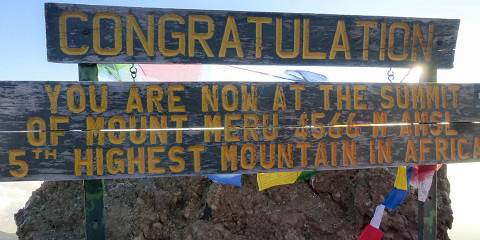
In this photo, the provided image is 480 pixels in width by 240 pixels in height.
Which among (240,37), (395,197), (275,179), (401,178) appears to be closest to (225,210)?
(275,179)

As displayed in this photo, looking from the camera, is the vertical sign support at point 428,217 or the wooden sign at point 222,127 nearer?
the wooden sign at point 222,127

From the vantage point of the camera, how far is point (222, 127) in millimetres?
3768

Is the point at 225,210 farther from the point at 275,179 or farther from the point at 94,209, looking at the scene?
the point at 94,209

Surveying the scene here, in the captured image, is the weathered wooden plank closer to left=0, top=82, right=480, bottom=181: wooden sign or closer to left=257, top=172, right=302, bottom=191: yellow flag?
left=0, top=82, right=480, bottom=181: wooden sign

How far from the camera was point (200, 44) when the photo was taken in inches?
149

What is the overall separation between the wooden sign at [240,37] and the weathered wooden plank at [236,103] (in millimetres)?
273

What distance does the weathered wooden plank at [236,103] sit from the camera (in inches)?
137

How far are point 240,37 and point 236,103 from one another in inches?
25.1

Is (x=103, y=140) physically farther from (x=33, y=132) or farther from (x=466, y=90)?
(x=466, y=90)

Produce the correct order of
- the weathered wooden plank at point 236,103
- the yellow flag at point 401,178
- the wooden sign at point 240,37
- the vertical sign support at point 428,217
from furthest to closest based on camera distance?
the yellow flag at point 401,178, the vertical sign support at point 428,217, the wooden sign at point 240,37, the weathered wooden plank at point 236,103

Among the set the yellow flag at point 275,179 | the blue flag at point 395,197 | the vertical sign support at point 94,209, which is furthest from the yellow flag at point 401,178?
the vertical sign support at point 94,209

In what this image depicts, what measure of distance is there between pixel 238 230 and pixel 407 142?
286 centimetres

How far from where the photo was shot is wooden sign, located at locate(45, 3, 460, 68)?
11.8 feet

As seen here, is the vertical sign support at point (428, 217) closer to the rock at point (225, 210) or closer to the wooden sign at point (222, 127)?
the wooden sign at point (222, 127)
